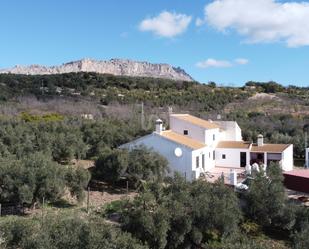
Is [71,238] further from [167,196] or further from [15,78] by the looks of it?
[15,78]

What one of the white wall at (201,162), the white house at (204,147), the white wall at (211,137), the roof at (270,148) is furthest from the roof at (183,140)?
the roof at (270,148)

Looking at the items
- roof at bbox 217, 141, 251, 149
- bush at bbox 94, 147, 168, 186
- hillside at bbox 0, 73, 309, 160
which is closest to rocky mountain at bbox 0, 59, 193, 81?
hillside at bbox 0, 73, 309, 160

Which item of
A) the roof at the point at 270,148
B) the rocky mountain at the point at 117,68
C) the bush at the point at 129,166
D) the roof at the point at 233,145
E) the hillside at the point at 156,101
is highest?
the rocky mountain at the point at 117,68

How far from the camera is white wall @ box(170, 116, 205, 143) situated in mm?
33406

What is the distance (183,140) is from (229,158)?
542 centimetres

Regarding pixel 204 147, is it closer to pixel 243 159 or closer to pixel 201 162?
pixel 201 162

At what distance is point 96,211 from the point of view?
67.5ft

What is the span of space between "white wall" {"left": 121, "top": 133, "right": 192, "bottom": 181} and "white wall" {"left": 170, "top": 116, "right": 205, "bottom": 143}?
14.6ft

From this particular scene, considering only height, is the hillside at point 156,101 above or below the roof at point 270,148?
above

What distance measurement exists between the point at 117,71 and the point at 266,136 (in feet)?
394

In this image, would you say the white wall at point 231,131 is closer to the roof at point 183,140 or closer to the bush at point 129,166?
the roof at point 183,140

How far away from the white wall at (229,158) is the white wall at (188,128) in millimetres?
2422

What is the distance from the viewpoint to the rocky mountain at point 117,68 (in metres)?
149

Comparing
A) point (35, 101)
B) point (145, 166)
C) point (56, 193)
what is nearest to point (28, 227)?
point (56, 193)
